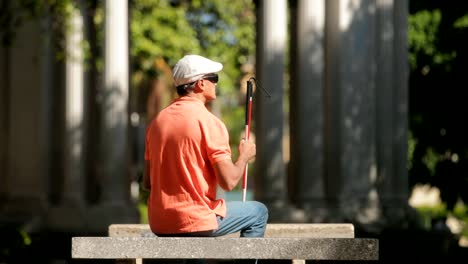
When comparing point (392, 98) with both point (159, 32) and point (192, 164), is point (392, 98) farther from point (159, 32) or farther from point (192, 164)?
point (192, 164)

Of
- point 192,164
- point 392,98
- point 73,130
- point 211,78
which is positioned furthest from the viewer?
point 73,130

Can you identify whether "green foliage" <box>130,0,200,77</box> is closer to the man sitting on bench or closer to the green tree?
the green tree

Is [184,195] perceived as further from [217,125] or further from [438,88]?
[438,88]

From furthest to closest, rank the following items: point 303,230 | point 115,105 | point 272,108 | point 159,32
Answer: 1. point 159,32
2. point 272,108
3. point 115,105
4. point 303,230

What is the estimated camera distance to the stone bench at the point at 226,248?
11.9 metres

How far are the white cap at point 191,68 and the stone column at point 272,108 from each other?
25.2m

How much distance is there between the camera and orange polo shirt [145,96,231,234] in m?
12.1

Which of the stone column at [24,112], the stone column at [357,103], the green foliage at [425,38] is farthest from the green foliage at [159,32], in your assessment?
the stone column at [357,103]

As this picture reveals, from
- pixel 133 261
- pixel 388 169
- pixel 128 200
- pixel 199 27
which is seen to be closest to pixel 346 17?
pixel 388 169

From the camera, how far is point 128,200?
39.2 metres

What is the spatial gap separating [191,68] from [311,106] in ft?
86.1

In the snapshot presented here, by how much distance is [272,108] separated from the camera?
3803cm

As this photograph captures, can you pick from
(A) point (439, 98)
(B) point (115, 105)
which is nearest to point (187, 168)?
(B) point (115, 105)

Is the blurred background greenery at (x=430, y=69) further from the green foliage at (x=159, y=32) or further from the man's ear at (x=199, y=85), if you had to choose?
the man's ear at (x=199, y=85)
